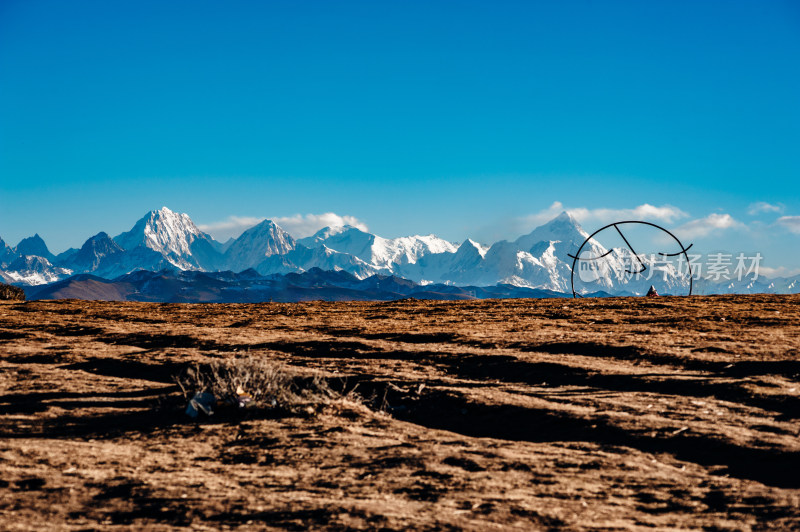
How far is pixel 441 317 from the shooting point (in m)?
18.6

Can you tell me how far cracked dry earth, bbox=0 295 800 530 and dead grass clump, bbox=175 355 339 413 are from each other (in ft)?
0.77

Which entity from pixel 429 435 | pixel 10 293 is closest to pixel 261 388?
pixel 429 435

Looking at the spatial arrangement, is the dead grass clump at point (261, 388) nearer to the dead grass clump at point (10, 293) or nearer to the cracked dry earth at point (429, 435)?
the cracked dry earth at point (429, 435)

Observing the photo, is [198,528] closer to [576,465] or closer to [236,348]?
[576,465]

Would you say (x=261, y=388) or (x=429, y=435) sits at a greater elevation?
(x=261, y=388)

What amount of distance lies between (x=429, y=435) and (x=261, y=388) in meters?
2.83

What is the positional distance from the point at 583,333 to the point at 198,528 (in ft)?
35.5

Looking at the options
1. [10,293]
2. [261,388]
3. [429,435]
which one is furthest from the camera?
[10,293]

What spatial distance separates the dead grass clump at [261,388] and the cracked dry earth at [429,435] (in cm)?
23

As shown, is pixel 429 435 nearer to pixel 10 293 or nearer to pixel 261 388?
pixel 261 388

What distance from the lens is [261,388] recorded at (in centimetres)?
930

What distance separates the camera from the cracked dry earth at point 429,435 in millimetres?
5629

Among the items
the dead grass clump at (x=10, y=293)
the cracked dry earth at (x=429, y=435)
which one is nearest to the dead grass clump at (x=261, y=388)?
the cracked dry earth at (x=429, y=435)

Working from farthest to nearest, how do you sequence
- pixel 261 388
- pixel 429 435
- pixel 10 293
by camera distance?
pixel 10 293 < pixel 261 388 < pixel 429 435
